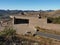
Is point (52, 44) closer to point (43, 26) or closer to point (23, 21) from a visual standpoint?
point (43, 26)

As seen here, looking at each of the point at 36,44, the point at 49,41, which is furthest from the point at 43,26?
the point at 36,44

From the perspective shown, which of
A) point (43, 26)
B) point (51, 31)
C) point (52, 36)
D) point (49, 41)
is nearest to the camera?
point (49, 41)

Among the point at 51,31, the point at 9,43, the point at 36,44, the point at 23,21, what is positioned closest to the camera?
the point at 9,43

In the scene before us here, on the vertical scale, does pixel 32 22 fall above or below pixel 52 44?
above

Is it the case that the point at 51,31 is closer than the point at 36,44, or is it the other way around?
the point at 36,44

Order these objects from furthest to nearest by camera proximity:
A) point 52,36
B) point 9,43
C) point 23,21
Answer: point 23,21
point 52,36
point 9,43

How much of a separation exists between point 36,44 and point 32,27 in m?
6.71

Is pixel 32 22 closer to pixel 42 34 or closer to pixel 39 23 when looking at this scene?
pixel 39 23

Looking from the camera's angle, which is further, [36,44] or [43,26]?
[43,26]

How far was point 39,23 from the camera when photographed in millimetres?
24328

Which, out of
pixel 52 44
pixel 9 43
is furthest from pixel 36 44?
pixel 9 43

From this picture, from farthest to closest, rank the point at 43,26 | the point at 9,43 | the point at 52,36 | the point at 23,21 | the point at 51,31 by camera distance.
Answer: the point at 23,21
the point at 43,26
the point at 51,31
the point at 52,36
the point at 9,43

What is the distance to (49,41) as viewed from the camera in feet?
62.8

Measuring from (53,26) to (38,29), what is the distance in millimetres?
1904
